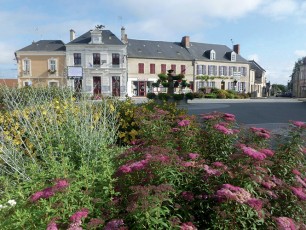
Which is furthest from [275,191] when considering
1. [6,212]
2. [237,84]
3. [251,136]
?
[237,84]

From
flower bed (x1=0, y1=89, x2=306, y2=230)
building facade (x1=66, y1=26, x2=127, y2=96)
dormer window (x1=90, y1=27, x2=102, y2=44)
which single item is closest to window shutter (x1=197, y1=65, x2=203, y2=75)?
building facade (x1=66, y1=26, x2=127, y2=96)

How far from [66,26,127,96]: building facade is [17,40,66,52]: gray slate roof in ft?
6.18

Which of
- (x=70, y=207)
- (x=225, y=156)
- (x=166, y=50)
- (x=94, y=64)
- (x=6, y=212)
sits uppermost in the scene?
(x=166, y=50)

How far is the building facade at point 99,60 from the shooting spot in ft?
117

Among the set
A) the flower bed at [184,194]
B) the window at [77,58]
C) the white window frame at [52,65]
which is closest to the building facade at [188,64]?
the window at [77,58]

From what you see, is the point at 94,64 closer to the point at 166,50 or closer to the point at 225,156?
the point at 166,50

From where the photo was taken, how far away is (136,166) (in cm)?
223

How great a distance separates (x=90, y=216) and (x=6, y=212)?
856mm

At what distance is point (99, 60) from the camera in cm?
3603

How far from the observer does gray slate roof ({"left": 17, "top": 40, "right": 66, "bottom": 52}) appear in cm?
3675

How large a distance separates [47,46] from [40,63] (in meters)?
2.45

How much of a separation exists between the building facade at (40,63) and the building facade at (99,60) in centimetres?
171

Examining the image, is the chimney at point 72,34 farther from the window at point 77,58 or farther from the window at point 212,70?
the window at point 212,70

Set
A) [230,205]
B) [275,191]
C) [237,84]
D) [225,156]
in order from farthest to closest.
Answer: [237,84] < [225,156] < [275,191] < [230,205]
